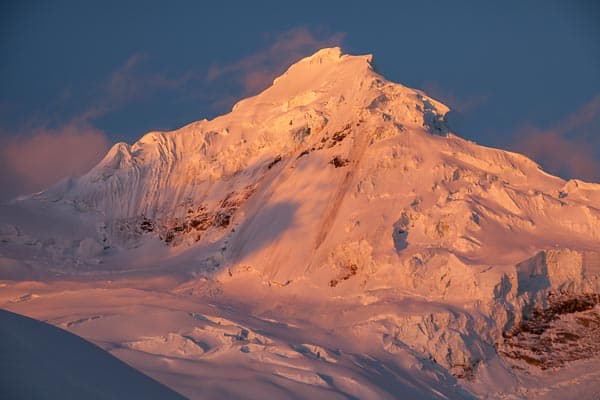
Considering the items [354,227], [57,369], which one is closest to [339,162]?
[354,227]

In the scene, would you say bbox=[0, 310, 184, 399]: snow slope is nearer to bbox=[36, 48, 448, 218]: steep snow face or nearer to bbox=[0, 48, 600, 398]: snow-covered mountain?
bbox=[0, 48, 600, 398]: snow-covered mountain

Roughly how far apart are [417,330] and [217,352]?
10.2 metres

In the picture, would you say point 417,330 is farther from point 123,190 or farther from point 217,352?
point 123,190

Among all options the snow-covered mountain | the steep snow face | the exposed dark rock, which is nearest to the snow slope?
the snow-covered mountain

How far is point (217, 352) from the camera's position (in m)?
32.2

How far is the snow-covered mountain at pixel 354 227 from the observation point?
122 feet

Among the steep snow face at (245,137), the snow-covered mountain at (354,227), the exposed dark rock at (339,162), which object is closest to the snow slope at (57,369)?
the snow-covered mountain at (354,227)

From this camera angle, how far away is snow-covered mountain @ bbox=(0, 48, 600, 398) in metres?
37.1

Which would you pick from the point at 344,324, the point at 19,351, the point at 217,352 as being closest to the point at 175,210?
the point at 344,324

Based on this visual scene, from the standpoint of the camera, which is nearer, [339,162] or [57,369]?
[57,369]

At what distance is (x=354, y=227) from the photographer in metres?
46.5

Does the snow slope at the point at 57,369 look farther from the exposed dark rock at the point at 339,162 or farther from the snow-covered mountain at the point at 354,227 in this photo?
the exposed dark rock at the point at 339,162

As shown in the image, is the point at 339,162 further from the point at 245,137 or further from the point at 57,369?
the point at 57,369

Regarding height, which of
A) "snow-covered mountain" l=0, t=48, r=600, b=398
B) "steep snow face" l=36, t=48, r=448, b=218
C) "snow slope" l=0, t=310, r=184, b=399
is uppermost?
"steep snow face" l=36, t=48, r=448, b=218
